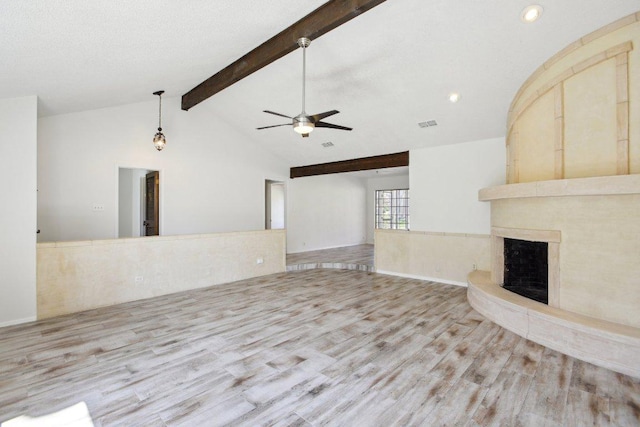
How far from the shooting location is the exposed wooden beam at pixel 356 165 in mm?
6816

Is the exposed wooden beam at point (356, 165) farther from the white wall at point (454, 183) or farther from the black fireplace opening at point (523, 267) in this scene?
the black fireplace opening at point (523, 267)

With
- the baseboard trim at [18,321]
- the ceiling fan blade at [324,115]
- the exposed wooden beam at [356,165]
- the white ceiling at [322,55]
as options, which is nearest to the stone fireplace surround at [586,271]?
the white ceiling at [322,55]

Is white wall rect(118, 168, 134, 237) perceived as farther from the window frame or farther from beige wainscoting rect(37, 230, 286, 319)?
the window frame

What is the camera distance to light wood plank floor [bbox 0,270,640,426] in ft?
7.20

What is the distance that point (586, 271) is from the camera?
3236mm

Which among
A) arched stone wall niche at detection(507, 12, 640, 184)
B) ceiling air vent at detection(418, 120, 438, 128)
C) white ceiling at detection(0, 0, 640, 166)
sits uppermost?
white ceiling at detection(0, 0, 640, 166)

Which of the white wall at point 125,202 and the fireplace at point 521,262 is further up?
the white wall at point 125,202

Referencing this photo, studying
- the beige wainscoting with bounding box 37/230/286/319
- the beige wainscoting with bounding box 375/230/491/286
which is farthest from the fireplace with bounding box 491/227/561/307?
the beige wainscoting with bounding box 37/230/286/319

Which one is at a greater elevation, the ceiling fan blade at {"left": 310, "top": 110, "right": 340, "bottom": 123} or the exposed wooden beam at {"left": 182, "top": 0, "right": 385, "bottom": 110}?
the exposed wooden beam at {"left": 182, "top": 0, "right": 385, "bottom": 110}

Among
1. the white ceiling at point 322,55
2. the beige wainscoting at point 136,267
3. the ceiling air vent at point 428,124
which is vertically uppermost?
the white ceiling at point 322,55

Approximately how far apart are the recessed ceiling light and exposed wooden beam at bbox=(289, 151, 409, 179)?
11.2 ft

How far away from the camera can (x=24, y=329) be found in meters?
3.73

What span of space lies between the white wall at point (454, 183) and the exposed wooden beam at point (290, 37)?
3575 millimetres

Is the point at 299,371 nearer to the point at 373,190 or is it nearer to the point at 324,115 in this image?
the point at 324,115
